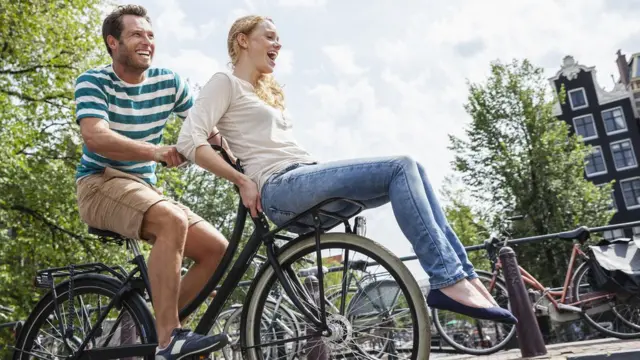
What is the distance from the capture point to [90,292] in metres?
3.28

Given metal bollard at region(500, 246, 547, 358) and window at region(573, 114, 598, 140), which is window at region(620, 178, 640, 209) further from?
metal bollard at region(500, 246, 547, 358)

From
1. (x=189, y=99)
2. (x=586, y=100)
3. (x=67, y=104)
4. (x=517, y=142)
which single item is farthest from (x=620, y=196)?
(x=189, y=99)

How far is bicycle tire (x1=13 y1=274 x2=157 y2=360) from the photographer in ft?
9.80

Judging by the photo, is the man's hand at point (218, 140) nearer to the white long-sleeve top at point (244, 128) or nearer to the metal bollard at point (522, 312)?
the white long-sleeve top at point (244, 128)

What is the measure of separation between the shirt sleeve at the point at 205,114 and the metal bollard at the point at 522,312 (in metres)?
3.37

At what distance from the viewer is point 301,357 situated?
8.90 ft

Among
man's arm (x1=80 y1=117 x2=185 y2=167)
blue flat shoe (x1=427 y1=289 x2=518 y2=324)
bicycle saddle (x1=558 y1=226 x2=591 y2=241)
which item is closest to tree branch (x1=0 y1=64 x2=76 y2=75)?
bicycle saddle (x1=558 y1=226 x2=591 y2=241)

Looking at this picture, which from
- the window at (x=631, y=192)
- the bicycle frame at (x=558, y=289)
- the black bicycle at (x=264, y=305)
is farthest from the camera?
the window at (x=631, y=192)

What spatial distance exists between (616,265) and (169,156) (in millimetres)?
5530

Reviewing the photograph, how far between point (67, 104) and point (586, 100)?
3010cm

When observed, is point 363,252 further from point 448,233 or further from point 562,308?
point 562,308

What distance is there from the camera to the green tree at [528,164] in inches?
878

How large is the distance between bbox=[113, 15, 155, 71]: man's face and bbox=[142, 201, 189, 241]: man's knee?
0.73m

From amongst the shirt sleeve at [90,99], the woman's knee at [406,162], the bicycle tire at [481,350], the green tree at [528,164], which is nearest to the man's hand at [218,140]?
the shirt sleeve at [90,99]
